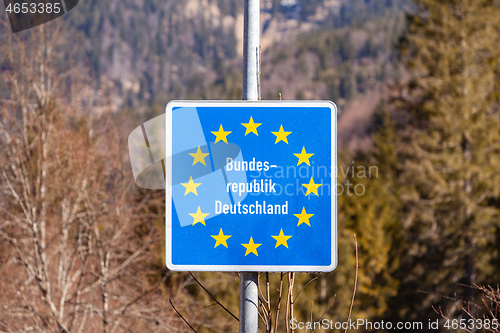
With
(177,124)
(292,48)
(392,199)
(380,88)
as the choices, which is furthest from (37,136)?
(292,48)

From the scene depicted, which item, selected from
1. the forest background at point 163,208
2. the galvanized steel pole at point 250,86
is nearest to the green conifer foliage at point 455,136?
the forest background at point 163,208

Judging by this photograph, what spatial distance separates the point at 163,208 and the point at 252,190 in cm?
959

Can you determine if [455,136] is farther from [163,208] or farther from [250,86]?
[250,86]

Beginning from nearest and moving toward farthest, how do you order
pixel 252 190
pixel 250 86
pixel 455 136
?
pixel 252 190 → pixel 250 86 → pixel 455 136

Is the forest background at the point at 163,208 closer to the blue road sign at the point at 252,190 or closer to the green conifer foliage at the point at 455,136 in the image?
the green conifer foliage at the point at 455,136

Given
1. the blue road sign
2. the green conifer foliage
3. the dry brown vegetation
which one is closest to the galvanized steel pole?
the blue road sign

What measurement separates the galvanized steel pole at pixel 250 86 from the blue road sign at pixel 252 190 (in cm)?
9

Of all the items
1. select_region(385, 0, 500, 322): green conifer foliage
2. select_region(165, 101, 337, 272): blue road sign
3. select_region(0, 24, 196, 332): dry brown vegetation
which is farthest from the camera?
Result: select_region(385, 0, 500, 322): green conifer foliage

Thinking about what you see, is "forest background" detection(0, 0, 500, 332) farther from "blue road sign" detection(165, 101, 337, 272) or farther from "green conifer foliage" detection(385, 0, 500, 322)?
"blue road sign" detection(165, 101, 337, 272)

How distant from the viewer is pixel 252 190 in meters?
1.74

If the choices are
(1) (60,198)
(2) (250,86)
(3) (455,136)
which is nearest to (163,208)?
(1) (60,198)

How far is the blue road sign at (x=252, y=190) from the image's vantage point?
1.75 meters

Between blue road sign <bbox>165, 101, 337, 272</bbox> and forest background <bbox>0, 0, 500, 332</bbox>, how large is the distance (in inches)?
9.6

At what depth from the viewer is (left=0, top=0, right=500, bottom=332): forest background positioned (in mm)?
8617
